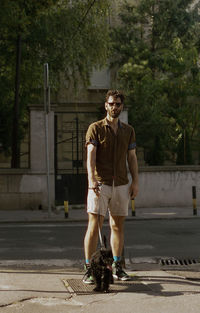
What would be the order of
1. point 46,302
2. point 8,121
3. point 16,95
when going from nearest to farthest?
point 46,302, point 16,95, point 8,121

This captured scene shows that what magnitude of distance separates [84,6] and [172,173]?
23.9 feet

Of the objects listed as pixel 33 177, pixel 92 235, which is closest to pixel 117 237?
pixel 92 235

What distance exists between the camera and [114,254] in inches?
224

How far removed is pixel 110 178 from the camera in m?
5.58

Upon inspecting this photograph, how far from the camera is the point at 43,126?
16281 mm

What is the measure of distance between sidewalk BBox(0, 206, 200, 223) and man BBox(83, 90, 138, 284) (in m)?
8.06

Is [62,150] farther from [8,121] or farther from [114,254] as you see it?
[114,254]

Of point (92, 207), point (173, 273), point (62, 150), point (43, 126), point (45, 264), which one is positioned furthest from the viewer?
point (62, 150)

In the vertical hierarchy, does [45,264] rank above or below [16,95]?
below

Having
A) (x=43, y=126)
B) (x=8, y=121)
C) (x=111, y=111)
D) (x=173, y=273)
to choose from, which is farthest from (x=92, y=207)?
(x=8, y=121)

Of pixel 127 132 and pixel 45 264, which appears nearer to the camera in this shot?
pixel 127 132

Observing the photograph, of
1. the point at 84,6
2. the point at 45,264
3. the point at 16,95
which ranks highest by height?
the point at 84,6

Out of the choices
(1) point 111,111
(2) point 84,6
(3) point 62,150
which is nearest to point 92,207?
(1) point 111,111

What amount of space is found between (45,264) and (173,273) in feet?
6.07
